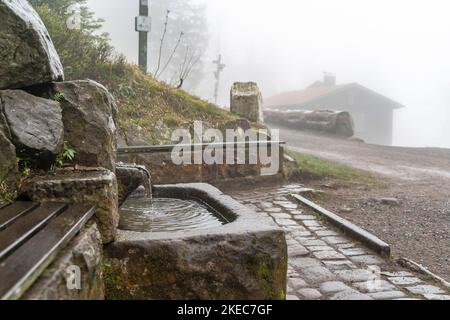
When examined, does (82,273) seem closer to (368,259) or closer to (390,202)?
(368,259)

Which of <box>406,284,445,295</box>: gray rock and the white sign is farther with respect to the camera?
the white sign

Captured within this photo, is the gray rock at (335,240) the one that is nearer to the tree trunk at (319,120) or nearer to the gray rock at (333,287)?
the gray rock at (333,287)

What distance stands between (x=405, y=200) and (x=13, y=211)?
21.2ft

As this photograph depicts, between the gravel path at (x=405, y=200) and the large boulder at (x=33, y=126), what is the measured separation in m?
3.72

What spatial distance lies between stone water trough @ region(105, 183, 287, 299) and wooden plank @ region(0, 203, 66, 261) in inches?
17.0

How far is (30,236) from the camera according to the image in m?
2.19

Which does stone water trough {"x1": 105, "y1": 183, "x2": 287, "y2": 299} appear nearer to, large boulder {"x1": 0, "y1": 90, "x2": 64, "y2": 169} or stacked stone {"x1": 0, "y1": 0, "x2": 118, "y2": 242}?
stacked stone {"x1": 0, "y1": 0, "x2": 118, "y2": 242}

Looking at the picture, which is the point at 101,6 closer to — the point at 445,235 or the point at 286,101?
the point at 286,101

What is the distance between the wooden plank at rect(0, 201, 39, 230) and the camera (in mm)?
2365

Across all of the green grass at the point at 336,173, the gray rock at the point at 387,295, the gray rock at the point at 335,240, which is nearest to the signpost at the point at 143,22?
A: the green grass at the point at 336,173

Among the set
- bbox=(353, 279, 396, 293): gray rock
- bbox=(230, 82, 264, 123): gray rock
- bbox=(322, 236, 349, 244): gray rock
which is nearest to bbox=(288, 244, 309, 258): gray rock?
bbox=(322, 236, 349, 244): gray rock

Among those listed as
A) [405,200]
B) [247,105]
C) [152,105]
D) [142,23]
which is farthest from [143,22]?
[405,200]

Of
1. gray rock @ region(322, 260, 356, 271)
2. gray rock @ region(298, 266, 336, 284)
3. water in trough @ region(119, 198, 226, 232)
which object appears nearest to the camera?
water in trough @ region(119, 198, 226, 232)
